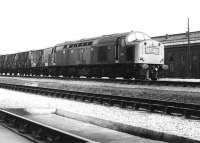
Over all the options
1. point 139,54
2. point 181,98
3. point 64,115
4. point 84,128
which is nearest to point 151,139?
point 84,128

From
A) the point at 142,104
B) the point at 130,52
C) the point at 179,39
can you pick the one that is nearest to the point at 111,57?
the point at 130,52

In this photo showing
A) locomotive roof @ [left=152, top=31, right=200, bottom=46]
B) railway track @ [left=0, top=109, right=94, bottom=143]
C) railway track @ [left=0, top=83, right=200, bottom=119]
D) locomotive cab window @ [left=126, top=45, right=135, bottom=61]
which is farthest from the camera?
locomotive roof @ [left=152, top=31, right=200, bottom=46]

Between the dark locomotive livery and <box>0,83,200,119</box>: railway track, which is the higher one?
the dark locomotive livery

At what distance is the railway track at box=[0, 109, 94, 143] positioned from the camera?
685cm

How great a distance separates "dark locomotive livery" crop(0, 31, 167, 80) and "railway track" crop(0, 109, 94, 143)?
12.7m

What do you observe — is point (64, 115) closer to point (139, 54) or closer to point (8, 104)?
point (8, 104)

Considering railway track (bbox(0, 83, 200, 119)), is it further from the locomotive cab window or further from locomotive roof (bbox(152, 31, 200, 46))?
locomotive roof (bbox(152, 31, 200, 46))

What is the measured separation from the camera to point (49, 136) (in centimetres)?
758

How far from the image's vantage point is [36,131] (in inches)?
325

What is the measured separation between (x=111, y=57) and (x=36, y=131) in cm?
1547

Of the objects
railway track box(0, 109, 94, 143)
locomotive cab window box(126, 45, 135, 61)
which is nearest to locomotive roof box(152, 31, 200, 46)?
locomotive cab window box(126, 45, 135, 61)

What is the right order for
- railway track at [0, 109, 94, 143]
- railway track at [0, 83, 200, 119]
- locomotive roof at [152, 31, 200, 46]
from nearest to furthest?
railway track at [0, 109, 94, 143]
railway track at [0, 83, 200, 119]
locomotive roof at [152, 31, 200, 46]

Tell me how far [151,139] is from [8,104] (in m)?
8.89

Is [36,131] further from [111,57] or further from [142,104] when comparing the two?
[111,57]
